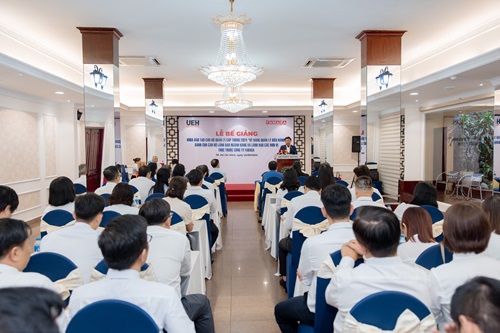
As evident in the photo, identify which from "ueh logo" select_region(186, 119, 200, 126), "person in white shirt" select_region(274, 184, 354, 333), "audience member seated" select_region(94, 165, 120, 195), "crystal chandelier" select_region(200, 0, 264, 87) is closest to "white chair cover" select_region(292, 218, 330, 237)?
"person in white shirt" select_region(274, 184, 354, 333)

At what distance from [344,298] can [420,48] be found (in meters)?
6.71

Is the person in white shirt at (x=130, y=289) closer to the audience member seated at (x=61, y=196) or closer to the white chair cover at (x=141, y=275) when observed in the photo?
the white chair cover at (x=141, y=275)

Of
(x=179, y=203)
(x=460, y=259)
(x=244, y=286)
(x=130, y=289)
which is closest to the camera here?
(x=130, y=289)

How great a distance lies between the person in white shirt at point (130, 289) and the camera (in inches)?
63.1

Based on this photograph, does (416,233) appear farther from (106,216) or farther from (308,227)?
(106,216)

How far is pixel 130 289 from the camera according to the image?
1615 millimetres

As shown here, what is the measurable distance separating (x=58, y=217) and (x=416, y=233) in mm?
3260

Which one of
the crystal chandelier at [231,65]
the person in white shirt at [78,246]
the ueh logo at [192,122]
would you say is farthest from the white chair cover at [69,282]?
the ueh logo at [192,122]

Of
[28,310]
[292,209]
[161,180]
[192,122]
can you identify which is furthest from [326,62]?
[28,310]

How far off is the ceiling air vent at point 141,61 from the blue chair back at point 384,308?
7.15m

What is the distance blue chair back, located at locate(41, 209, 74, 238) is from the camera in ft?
11.9

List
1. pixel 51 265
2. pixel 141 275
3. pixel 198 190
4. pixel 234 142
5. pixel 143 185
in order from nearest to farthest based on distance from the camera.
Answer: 1. pixel 141 275
2. pixel 51 265
3. pixel 198 190
4. pixel 143 185
5. pixel 234 142

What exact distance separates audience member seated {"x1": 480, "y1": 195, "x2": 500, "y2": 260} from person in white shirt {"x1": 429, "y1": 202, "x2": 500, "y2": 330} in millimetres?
660

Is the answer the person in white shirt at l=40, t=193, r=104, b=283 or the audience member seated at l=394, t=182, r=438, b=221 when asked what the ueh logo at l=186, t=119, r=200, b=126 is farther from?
the person in white shirt at l=40, t=193, r=104, b=283
